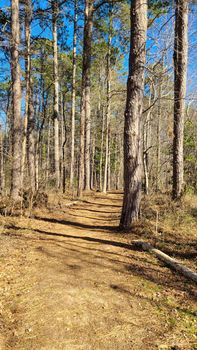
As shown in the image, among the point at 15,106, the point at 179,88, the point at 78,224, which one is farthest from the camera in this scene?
the point at 15,106

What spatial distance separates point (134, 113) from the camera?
6152 mm

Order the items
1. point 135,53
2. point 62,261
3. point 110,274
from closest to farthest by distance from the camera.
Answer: point 110,274 → point 62,261 → point 135,53

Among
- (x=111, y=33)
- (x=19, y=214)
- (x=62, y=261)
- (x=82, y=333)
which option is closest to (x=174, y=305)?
(x=82, y=333)

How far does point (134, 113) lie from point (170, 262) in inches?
144

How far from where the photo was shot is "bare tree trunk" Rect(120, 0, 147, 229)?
241 inches

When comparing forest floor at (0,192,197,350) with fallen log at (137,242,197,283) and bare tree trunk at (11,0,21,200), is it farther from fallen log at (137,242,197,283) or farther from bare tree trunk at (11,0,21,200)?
bare tree trunk at (11,0,21,200)

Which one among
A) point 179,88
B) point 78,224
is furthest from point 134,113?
point 78,224

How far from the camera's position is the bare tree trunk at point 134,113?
6.13 meters

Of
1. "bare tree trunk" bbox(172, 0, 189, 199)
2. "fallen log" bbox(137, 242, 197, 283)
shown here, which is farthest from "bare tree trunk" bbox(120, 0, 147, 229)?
"bare tree trunk" bbox(172, 0, 189, 199)

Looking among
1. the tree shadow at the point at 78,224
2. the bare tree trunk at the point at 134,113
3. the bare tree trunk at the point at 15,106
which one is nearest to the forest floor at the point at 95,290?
the tree shadow at the point at 78,224

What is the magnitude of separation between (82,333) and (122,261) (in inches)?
78.0

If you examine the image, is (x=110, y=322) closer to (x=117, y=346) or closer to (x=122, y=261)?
(x=117, y=346)

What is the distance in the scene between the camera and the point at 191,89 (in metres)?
10.2

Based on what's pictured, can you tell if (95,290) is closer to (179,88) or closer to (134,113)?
(134,113)
